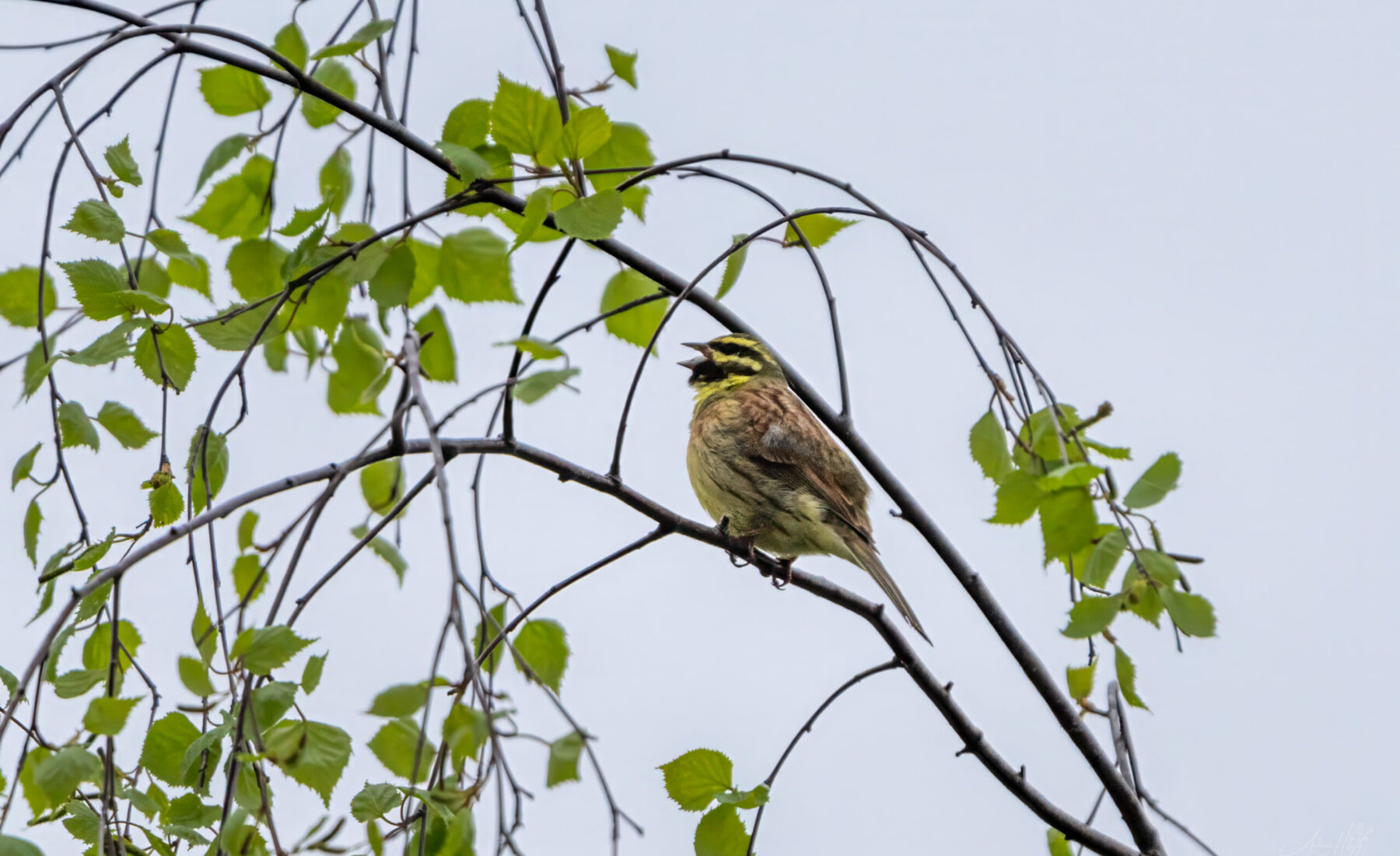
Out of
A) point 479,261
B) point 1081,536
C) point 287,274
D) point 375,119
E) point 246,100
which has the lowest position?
point 1081,536

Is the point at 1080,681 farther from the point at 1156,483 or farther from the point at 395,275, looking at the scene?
the point at 395,275

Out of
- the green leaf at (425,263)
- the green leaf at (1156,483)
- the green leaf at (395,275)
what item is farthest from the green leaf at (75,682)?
the green leaf at (1156,483)

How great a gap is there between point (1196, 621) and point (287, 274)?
2.27 m

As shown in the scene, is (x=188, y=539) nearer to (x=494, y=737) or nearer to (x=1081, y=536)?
(x=494, y=737)

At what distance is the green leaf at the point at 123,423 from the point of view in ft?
10.9

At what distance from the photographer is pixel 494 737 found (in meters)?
2.08

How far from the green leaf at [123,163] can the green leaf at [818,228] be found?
182 cm

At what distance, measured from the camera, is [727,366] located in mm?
6906

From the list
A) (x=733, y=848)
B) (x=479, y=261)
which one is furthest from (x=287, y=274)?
(x=733, y=848)

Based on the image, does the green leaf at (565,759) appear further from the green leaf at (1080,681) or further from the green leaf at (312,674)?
the green leaf at (1080,681)

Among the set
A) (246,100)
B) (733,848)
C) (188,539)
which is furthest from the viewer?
(246,100)

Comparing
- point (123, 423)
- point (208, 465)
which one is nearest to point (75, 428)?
point (123, 423)

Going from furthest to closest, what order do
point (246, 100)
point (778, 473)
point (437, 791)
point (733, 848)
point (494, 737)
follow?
1. point (778, 473)
2. point (246, 100)
3. point (733, 848)
4. point (437, 791)
5. point (494, 737)

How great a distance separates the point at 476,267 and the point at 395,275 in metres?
0.30
